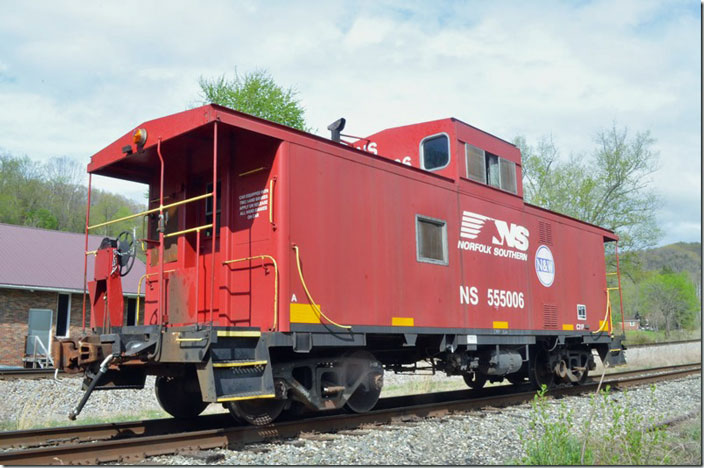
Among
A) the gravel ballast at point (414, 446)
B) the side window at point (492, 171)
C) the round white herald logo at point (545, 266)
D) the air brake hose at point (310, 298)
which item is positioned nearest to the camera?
the gravel ballast at point (414, 446)

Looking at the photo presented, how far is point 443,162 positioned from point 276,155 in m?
3.84

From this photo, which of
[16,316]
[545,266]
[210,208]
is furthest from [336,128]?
[16,316]

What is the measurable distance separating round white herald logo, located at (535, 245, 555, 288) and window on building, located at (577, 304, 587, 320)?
1.33 meters

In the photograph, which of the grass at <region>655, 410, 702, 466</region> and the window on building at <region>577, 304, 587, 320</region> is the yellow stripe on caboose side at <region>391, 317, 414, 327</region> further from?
the window on building at <region>577, 304, 587, 320</region>

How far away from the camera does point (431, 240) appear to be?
30.1ft

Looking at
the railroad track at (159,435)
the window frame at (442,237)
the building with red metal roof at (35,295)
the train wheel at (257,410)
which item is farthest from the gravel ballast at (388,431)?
the building with red metal roof at (35,295)

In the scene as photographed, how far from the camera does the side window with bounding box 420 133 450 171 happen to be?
10.1 m

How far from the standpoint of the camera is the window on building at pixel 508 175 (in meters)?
11.1

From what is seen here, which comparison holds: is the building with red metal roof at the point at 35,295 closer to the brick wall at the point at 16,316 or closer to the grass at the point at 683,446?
the brick wall at the point at 16,316

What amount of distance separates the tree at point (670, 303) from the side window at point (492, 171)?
49916 millimetres

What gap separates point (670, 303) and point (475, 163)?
54464 mm

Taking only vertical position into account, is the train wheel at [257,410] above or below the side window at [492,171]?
below

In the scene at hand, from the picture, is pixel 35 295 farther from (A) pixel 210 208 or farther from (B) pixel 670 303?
(B) pixel 670 303

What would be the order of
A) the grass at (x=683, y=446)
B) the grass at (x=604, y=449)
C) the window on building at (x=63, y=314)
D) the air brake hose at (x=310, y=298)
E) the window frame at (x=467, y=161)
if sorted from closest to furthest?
1. the grass at (x=604, y=449)
2. the grass at (x=683, y=446)
3. the air brake hose at (x=310, y=298)
4. the window frame at (x=467, y=161)
5. the window on building at (x=63, y=314)
